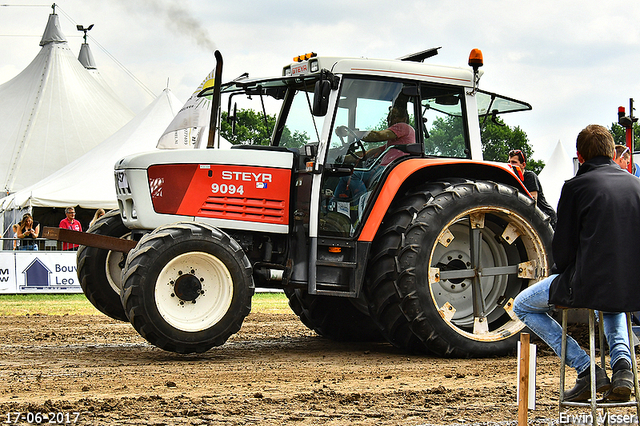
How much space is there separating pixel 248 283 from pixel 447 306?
1810 mm

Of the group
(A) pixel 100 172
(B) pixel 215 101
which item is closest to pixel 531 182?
(B) pixel 215 101

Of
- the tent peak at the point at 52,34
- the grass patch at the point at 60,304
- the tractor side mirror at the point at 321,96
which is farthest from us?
the tent peak at the point at 52,34

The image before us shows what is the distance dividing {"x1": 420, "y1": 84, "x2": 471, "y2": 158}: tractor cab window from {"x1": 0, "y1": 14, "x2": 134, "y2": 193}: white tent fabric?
21.2 metres

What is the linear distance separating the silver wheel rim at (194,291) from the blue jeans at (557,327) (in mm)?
2741

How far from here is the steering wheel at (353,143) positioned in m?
7.08

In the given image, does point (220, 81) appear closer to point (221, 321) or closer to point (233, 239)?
→ point (233, 239)

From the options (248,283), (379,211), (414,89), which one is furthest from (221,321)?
(414,89)

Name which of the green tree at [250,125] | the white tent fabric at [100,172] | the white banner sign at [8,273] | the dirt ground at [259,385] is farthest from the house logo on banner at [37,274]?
the green tree at [250,125]

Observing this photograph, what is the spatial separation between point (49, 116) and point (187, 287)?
893 inches

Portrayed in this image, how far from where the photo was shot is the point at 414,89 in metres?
7.36

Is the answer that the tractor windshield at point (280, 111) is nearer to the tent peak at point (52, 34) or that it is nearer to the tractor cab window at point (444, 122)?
the tractor cab window at point (444, 122)

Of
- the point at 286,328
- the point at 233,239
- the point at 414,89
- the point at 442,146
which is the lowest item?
the point at 286,328

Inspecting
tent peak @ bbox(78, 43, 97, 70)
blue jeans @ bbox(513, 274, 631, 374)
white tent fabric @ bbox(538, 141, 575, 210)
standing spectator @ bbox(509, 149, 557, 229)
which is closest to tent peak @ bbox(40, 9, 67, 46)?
tent peak @ bbox(78, 43, 97, 70)

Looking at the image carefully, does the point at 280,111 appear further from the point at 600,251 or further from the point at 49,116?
the point at 49,116
